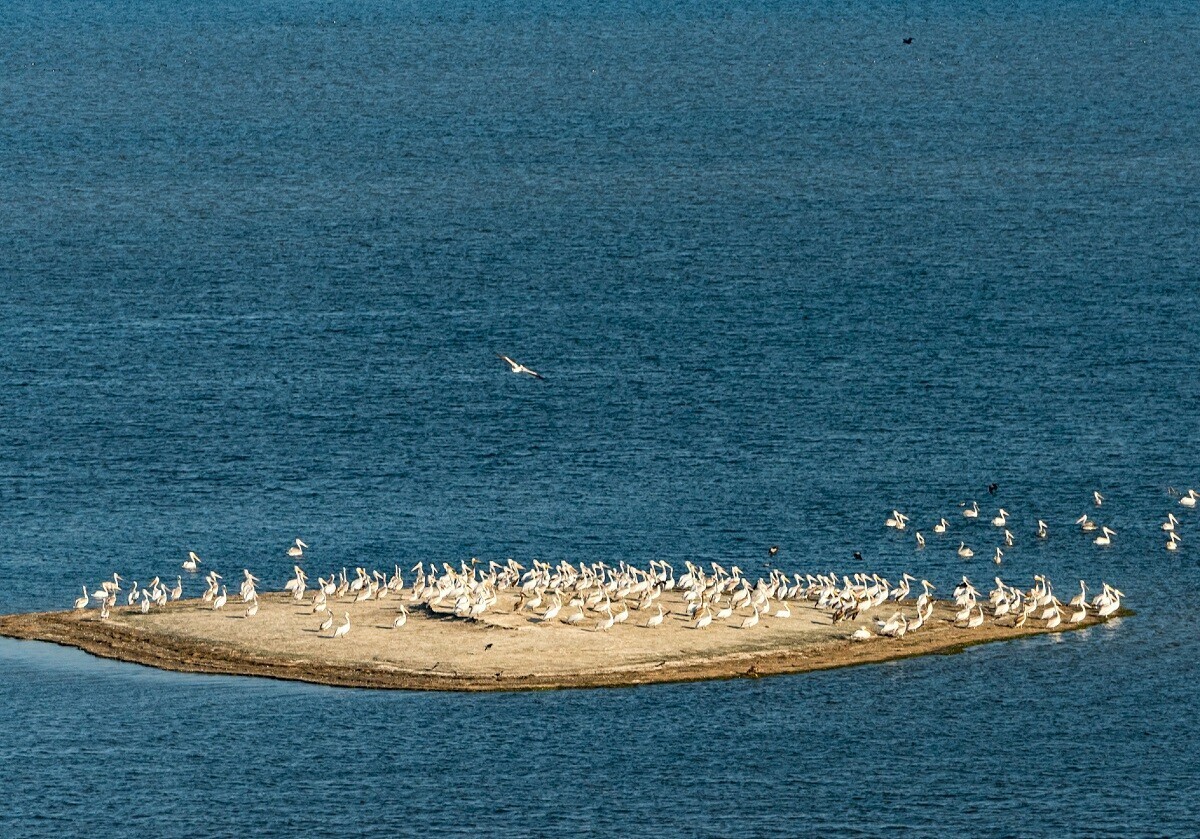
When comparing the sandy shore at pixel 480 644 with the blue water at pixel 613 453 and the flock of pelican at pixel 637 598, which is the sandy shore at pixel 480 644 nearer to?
the flock of pelican at pixel 637 598

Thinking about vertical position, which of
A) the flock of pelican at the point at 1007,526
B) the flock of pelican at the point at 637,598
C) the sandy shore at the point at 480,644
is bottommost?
the sandy shore at the point at 480,644

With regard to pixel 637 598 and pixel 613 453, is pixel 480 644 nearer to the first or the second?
pixel 637 598

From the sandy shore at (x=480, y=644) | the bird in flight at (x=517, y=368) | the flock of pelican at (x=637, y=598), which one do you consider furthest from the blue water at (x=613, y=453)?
the bird in flight at (x=517, y=368)

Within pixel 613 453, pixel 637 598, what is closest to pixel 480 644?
pixel 637 598

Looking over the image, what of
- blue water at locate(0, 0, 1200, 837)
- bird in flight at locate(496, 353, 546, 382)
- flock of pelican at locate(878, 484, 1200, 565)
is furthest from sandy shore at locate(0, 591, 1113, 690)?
flock of pelican at locate(878, 484, 1200, 565)

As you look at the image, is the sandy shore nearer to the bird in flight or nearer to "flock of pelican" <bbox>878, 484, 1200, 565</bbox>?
the bird in flight
